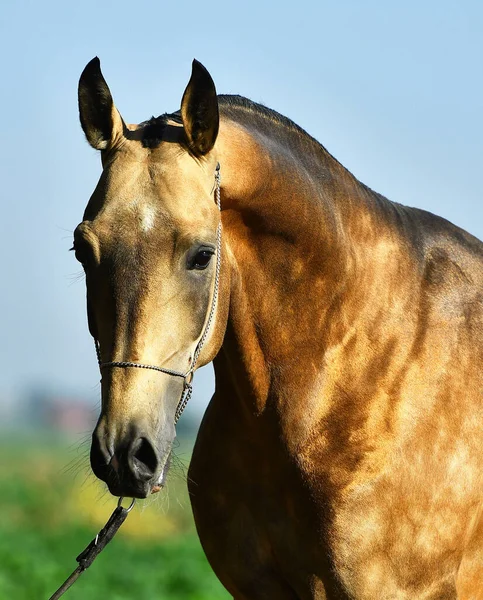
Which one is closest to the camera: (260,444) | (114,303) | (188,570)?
(114,303)

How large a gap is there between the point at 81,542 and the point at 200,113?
1239cm

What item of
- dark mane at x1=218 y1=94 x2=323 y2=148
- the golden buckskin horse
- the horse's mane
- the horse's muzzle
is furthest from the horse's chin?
dark mane at x1=218 y1=94 x2=323 y2=148

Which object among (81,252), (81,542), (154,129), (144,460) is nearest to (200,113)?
(154,129)

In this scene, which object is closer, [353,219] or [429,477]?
[429,477]

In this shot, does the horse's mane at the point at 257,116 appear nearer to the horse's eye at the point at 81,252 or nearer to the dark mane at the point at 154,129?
the dark mane at the point at 154,129

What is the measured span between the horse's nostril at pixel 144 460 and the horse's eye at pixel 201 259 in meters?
0.72

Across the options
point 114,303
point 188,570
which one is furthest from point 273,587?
point 188,570

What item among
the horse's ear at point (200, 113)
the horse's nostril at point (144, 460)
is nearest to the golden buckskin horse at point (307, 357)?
the horse's ear at point (200, 113)

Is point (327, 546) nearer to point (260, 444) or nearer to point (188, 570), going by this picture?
point (260, 444)

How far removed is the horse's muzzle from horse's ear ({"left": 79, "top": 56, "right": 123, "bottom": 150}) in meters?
1.26

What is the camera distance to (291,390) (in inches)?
172

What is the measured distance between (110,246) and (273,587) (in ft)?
6.06

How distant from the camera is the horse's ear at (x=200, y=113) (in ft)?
13.1

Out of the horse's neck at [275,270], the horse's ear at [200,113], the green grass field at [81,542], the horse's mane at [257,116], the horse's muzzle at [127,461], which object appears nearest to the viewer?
the horse's muzzle at [127,461]
